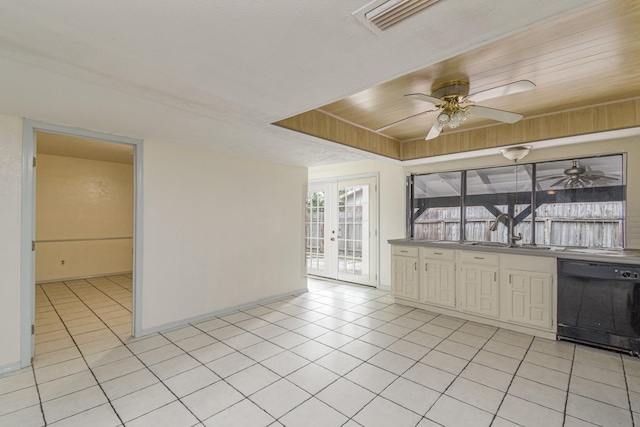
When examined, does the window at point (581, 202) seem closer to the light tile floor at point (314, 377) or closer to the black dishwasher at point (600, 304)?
the black dishwasher at point (600, 304)

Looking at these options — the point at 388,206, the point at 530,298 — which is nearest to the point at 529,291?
the point at 530,298

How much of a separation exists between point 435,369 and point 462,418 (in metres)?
0.62

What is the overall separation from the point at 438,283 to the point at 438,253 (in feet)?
1.33

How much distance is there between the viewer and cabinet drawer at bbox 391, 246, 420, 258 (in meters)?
4.27

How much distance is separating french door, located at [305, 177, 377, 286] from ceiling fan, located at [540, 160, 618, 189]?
8.69 ft

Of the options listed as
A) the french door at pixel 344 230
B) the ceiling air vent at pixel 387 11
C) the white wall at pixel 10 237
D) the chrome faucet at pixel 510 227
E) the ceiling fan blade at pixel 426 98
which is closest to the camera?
the ceiling air vent at pixel 387 11

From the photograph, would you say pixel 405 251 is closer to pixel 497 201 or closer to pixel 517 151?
pixel 497 201

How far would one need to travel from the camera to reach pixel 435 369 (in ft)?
8.40

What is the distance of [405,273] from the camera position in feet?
14.3

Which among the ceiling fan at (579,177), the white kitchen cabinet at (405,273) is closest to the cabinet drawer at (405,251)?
the white kitchen cabinet at (405,273)

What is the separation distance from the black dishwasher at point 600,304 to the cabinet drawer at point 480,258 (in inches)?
24.0

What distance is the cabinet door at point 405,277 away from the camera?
167 inches

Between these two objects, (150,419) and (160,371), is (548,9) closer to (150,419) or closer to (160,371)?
(150,419)

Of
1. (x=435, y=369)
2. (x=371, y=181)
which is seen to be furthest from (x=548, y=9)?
(x=371, y=181)
